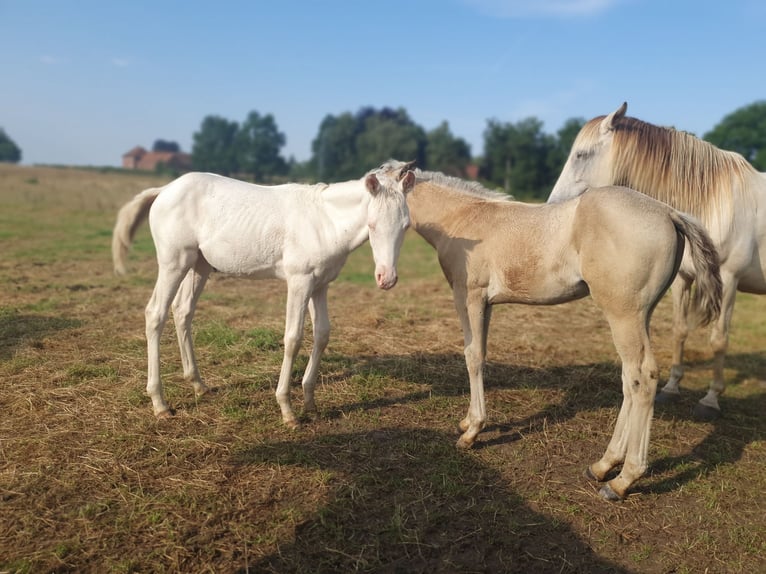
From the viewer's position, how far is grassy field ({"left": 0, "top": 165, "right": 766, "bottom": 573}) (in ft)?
9.98

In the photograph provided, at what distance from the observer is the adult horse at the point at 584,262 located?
361 centimetres

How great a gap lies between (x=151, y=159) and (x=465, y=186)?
117 metres

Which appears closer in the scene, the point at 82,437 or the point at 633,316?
the point at 633,316

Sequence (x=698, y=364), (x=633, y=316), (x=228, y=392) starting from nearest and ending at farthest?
(x=633, y=316) → (x=228, y=392) → (x=698, y=364)

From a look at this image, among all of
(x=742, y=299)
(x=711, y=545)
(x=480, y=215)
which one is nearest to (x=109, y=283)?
(x=480, y=215)

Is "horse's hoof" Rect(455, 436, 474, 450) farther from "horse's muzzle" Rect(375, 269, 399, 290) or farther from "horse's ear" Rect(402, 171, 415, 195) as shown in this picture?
"horse's ear" Rect(402, 171, 415, 195)

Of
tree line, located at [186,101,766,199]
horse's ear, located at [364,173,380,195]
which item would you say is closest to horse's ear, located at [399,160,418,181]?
horse's ear, located at [364,173,380,195]

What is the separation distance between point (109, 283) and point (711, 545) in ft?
32.0

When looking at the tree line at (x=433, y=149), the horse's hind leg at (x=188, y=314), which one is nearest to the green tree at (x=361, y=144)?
the tree line at (x=433, y=149)

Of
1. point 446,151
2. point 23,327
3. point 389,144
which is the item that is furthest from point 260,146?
point 23,327

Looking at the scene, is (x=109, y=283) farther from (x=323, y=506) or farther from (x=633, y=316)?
(x=633, y=316)

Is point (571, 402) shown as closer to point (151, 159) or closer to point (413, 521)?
point (413, 521)

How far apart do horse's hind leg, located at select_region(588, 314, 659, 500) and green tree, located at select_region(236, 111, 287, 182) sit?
7064 cm

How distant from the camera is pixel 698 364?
24.1 ft
